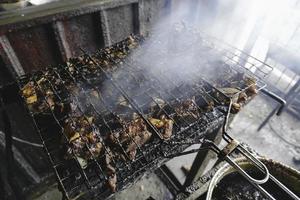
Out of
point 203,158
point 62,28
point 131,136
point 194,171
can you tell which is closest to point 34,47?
point 62,28

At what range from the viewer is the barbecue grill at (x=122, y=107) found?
228 centimetres

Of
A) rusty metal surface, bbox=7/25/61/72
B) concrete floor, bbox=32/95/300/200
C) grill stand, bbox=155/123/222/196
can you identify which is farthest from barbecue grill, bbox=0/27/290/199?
concrete floor, bbox=32/95/300/200

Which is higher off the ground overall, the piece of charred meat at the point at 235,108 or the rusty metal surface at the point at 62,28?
the rusty metal surface at the point at 62,28

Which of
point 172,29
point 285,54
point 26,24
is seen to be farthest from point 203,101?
point 285,54

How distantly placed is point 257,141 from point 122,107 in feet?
15.6

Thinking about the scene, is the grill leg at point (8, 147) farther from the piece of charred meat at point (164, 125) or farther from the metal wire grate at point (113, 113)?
the piece of charred meat at point (164, 125)

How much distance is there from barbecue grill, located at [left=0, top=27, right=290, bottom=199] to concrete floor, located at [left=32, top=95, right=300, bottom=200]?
2732 mm

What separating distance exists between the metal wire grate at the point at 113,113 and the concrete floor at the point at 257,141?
8.96 feet

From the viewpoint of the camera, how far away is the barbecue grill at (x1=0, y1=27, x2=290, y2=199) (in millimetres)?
2281

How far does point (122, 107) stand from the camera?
282 cm

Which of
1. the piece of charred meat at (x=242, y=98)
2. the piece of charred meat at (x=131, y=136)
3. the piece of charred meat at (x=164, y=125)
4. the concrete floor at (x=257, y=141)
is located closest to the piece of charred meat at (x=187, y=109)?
the piece of charred meat at (x=164, y=125)

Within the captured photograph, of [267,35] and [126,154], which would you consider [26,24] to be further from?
[267,35]

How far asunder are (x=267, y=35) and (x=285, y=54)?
127 centimetres

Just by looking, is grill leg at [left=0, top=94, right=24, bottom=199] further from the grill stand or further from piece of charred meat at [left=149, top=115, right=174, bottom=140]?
the grill stand
